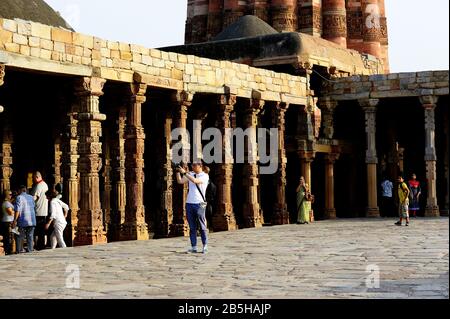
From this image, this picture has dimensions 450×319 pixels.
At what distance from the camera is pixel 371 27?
34.8 metres

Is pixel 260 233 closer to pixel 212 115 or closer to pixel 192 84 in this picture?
pixel 192 84

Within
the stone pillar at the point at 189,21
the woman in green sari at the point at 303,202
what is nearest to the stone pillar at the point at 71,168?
the woman in green sari at the point at 303,202

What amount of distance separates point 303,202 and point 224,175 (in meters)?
3.18

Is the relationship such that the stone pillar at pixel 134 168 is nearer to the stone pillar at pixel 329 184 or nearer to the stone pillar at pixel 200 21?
the stone pillar at pixel 329 184

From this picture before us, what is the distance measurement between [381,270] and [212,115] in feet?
45.5

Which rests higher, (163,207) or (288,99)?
(288,99)

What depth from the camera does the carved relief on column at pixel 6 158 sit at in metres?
18.1

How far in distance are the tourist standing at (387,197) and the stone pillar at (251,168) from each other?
6497 millimetres

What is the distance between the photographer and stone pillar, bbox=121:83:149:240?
53.8ft

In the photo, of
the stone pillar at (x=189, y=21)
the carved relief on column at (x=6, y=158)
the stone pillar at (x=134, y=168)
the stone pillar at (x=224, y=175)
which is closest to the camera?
the stone pillar at (x=134, y=168)

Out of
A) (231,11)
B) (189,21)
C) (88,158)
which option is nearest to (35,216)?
(88,158)

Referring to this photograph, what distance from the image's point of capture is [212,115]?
Answer: 22672 millimetres

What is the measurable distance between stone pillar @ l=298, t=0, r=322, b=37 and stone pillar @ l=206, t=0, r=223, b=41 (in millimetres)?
3742
